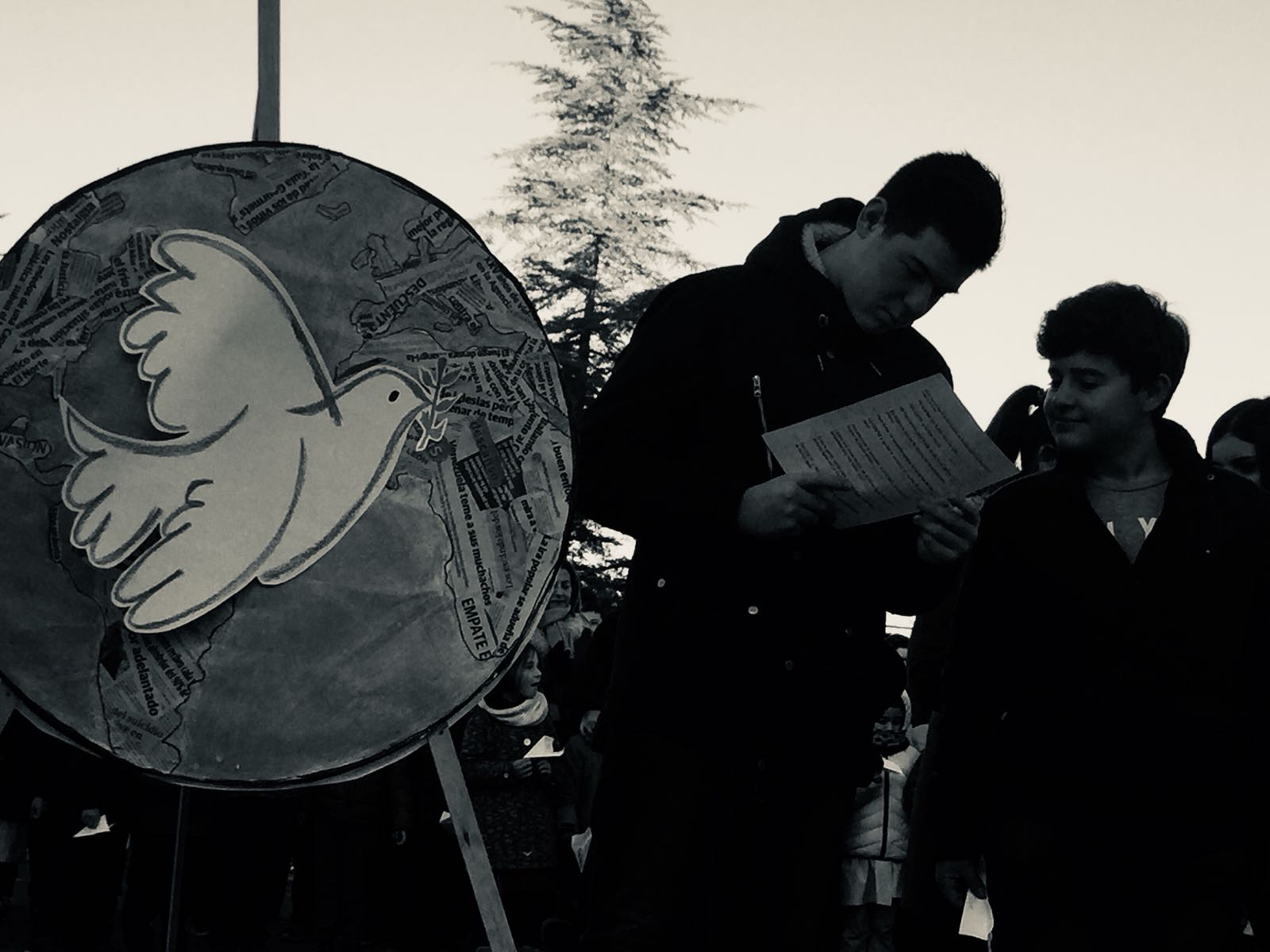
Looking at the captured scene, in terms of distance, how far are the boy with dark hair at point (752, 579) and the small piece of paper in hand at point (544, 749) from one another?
4.75 metres

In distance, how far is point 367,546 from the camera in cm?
293

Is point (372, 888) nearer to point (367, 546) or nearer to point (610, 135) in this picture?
point (367, 546)

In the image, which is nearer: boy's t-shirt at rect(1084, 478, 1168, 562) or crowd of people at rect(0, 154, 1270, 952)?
crowd of people at rect(0, 154, 1270, 952)

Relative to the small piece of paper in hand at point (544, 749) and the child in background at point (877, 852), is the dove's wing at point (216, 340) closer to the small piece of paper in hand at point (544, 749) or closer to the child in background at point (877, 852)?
the child in background at point (877, 852)

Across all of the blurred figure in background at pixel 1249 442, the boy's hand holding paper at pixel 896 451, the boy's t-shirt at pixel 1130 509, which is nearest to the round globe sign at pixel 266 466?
the boy's hand holding paper at pixel 896 451

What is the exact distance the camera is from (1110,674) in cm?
341

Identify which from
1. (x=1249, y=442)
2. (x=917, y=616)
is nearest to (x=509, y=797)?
(x=1249, y=442)

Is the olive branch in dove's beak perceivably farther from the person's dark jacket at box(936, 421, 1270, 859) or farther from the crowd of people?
the person's dark jacket at box(936, 421, 1270, 859)

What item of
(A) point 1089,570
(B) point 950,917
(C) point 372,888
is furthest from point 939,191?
(C) point 372,888

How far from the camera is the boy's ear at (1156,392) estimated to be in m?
3.62

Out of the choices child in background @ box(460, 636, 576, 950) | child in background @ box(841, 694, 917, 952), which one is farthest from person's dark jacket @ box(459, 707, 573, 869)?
child in background @ box(841, 694, 917, 952)

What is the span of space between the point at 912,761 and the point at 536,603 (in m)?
4.28

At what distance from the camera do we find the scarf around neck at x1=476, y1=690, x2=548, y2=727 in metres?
7.71

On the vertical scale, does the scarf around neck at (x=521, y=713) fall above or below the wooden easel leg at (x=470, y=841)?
below
